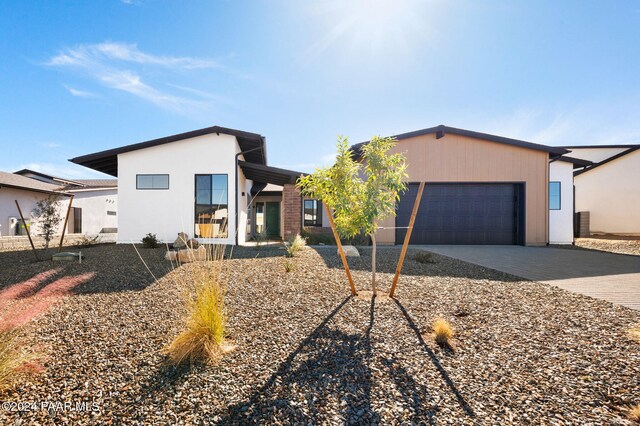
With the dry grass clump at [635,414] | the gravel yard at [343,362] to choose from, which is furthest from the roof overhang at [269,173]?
the dry grass clump at [635,414]

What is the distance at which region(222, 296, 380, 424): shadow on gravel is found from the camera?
1.63 metres

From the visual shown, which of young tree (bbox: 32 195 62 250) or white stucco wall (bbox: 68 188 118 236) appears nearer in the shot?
young tree (bbox: 32 195 62 250)

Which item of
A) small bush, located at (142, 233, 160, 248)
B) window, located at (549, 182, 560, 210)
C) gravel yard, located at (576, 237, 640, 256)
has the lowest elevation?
gravel yard, located at (576, 237, 640, 256)

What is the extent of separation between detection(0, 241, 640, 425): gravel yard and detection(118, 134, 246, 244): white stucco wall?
20.0 feet

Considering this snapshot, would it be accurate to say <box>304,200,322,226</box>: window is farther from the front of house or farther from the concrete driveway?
the concrete driveway

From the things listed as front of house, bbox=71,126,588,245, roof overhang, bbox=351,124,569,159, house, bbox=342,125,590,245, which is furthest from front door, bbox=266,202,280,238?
roof overhang, bbox=351,124,569,159

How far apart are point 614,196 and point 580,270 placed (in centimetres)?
1391

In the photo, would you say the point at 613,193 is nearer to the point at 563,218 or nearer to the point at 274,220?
the point at 563,218

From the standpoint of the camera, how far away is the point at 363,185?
3.82m

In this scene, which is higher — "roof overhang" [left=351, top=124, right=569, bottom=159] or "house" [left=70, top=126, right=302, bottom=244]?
"roof overhang" [left=351, top=124, right=569, bottom=159]

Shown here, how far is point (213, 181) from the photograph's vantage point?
9.65 metres

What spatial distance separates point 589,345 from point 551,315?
2.68 feet

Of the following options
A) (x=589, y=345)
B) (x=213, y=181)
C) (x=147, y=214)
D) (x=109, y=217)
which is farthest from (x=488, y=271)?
(x=109, y=217)

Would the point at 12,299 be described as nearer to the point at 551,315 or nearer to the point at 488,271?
the point at 551,315
